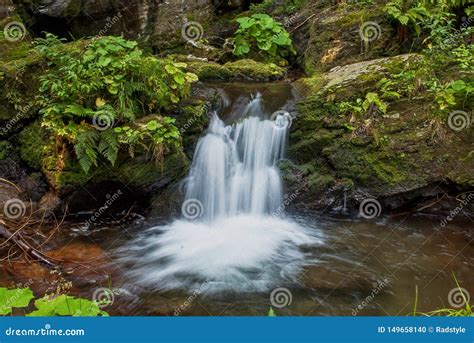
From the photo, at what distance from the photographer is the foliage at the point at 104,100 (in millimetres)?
6195

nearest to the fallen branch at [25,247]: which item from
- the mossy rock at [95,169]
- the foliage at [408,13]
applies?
the mossy rock at [95,169]

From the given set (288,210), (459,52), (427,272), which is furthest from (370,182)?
(459,52)

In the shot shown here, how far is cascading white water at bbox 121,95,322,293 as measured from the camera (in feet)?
17.4

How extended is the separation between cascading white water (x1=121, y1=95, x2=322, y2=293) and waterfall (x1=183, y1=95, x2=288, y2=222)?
0.05 ft

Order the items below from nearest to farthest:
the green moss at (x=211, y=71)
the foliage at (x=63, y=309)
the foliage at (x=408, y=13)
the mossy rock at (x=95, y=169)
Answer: the foliage at (x=63, y=309) < the mossy rock at (x=95, y=169) < the foliage at (x=408, y=13) < the green moss at (x=211, y=71)

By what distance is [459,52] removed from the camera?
738 cm

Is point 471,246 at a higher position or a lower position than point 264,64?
lower

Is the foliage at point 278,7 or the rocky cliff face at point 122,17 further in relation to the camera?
the foliage at point 278,7

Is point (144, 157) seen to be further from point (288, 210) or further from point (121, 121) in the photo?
point (288, 210)

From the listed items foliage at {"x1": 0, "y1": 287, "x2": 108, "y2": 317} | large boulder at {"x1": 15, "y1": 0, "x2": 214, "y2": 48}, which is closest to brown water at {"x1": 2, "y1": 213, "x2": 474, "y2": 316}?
foliage at {"x1": 0, "y1": 287, "x2": 108, "y2": 317}

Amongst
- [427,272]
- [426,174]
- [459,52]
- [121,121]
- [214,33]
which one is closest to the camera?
[427,272]

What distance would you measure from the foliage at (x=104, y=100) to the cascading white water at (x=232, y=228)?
3.15ft

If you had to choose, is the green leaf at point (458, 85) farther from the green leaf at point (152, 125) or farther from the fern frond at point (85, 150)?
the fern frond at point (85, 150)

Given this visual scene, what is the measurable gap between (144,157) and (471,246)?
181 inches
